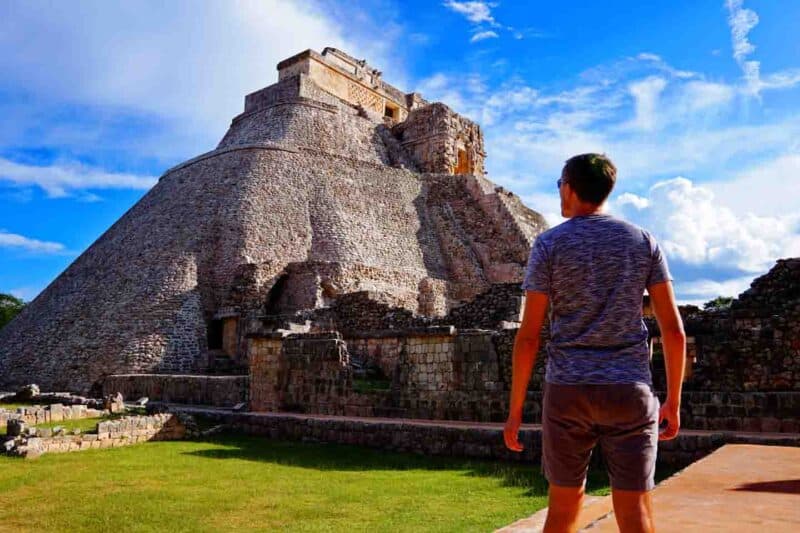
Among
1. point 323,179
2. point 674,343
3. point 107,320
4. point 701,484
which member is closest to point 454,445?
point 701,484

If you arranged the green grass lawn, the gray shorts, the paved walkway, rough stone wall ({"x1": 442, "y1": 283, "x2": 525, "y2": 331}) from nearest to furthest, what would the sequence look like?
the gray shorts → the paved walkway → the green grass lawn → rough stone wall ({"x1": 442, "y1": 283, "x2": 525, "y2": 331})

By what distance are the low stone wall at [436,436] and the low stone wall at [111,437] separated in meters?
1.42

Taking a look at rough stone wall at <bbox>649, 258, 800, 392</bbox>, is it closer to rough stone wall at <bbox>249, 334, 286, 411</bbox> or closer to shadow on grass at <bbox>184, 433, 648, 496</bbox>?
shadow on grass at <bbox>184, 433, 648, 496</bbox>

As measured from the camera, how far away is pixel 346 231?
29.7 meters

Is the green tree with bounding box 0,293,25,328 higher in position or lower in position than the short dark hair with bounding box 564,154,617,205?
higher

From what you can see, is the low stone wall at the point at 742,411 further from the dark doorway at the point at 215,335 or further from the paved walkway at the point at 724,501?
the dark doorway at the point at 215,335

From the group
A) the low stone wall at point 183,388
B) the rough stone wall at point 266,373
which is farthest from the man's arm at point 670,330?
the low stone wall at point 183,388

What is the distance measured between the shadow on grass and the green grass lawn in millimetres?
22

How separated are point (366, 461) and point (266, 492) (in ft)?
8.44

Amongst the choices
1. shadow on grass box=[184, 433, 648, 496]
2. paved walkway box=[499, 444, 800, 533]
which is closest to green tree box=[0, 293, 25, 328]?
shadow on grass box=[184, 433, 648, 496]

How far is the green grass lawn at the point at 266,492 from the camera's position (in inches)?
241

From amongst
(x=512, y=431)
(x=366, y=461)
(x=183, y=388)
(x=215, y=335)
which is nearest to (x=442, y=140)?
(x=215, y=335)

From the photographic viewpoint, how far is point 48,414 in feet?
49.2

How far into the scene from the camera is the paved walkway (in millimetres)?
3682
